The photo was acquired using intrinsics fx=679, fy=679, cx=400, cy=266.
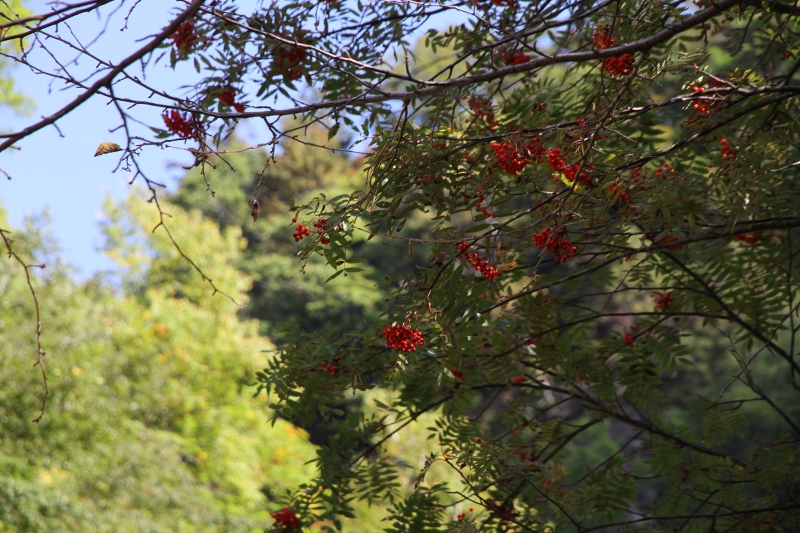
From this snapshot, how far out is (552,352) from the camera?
3061 mm

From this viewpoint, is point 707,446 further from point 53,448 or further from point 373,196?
point 53,448

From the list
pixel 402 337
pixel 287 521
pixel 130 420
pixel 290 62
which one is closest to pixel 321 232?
pixel 402 337

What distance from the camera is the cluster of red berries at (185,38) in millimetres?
3094

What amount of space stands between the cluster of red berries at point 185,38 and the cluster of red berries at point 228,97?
0.24 metres

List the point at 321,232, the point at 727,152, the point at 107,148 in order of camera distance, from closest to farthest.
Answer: the point at 107,148 → the point at 321,232 → the point at 727,152

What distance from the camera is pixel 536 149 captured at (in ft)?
7.00

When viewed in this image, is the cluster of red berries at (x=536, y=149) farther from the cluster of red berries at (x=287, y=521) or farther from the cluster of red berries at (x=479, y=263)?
the cluster of red berries at (x=287, y=521)

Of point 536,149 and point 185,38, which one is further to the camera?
point 185,38

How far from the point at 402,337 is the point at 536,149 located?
2.37ft

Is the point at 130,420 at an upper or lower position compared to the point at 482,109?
upper

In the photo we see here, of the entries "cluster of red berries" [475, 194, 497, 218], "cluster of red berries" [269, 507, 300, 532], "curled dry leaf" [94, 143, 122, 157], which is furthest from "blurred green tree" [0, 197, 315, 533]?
"cluster of red berries" [475, 194, 497, 218]

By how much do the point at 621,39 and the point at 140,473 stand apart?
8952 millimetres

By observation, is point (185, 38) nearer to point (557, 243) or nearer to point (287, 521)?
point (557, 243)

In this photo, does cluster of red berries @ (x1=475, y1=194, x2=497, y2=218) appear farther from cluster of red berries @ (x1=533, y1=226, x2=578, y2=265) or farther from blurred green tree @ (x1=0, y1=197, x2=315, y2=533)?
blurred green tree @ (x1=0, y1=197, x2=315, y2=533)
